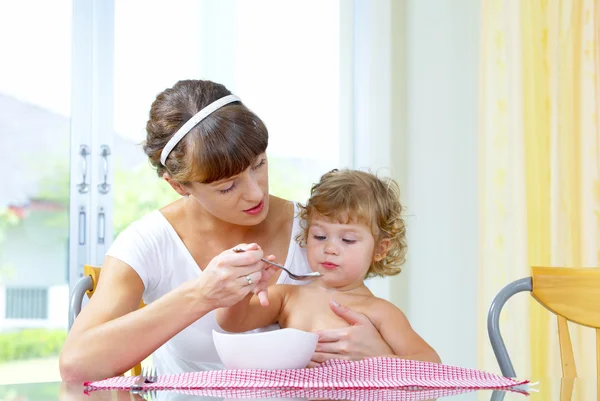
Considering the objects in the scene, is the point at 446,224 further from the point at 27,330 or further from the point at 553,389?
the point at 553,389

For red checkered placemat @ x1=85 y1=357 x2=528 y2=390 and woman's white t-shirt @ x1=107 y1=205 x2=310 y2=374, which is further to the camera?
woman's white t-shirt @ x1=107 y1=205 x2=310 y2=374

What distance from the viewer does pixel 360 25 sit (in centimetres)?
361

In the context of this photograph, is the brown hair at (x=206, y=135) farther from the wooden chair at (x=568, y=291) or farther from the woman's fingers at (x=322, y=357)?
the wooden chair at (x=568, y=291)

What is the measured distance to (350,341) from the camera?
143 cm

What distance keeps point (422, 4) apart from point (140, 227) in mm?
2230

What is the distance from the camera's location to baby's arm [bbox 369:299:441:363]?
1.52 metres

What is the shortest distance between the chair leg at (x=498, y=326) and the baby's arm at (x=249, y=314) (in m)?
0.45

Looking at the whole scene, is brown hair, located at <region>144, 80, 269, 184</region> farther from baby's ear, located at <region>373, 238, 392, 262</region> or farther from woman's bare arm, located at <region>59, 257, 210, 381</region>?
baby's ear, located at <region>373, 238, 392, 262</region>

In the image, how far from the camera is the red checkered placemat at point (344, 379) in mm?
1039

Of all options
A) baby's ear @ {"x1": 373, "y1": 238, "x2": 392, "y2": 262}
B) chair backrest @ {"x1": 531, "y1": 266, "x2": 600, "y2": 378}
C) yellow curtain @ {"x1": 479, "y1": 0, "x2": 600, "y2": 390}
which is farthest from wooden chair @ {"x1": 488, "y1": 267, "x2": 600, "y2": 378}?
yellow curtain @ {"x1": 479, "y1": 0, "x2": 600, "y2": 390}

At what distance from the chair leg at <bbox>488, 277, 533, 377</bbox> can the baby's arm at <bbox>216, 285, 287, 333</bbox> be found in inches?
17.8

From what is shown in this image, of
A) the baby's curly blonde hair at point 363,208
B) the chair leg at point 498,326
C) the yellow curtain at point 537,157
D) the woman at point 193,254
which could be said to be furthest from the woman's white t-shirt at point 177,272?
the yellow curtain at point 537,157

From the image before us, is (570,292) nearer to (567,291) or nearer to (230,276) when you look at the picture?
(567,291)

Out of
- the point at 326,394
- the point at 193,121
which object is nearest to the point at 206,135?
the point at 193,121
